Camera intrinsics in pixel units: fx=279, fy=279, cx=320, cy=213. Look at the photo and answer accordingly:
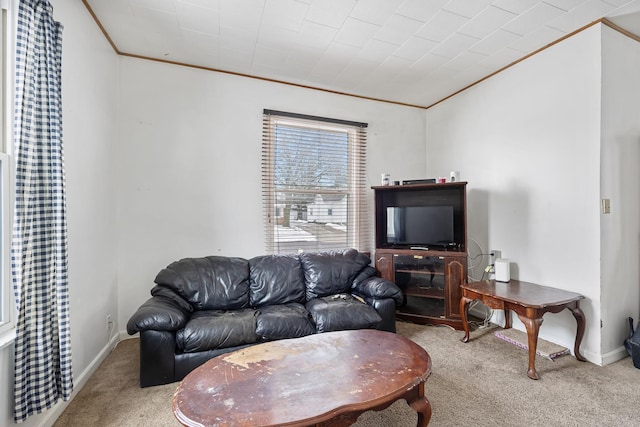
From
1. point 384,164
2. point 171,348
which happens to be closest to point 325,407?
point 171,348

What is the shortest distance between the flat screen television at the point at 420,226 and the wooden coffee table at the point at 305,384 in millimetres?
1730

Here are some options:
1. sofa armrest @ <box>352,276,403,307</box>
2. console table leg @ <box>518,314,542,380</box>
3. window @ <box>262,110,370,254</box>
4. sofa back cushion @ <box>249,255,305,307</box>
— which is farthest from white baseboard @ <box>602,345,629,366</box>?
sofa back cushion @ <box>249,255,305,307</box>

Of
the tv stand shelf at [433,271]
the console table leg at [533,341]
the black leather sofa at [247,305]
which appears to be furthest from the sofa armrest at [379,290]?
the console table leg at [533,341]

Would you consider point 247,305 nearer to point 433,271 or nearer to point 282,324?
point 282,324

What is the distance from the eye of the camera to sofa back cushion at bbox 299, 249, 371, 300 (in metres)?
2.92

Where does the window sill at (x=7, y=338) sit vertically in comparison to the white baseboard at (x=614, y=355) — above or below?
above

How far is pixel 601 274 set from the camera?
7.49ft

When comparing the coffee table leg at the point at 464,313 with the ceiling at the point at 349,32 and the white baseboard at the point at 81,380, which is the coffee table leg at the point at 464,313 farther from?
the white baseboard at the point at 81,380

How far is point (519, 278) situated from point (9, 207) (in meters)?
4.00

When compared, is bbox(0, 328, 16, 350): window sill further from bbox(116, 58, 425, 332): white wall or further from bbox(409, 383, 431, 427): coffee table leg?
bbox(409, 383, 431, 427): coffee table leg

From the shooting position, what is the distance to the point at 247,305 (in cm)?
269

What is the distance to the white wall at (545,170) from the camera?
2.34 m

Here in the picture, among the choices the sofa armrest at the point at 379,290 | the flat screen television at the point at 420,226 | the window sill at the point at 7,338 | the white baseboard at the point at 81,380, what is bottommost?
the white baseboard at the point at 81,380

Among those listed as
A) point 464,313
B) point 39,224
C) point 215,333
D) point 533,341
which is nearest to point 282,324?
point 215,333
